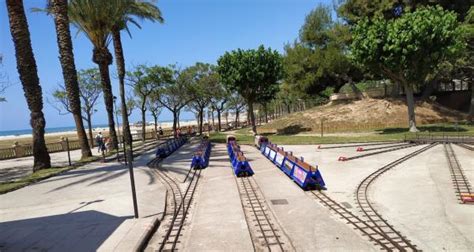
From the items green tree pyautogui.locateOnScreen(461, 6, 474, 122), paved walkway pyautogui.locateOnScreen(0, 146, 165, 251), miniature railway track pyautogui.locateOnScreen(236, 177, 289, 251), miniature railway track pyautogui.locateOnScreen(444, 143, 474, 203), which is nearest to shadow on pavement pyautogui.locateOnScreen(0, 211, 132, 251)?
paved walkway pyautogui.locateOnScreen(0, 146, 165, 251)

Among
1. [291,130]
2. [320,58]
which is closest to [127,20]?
[291,130]

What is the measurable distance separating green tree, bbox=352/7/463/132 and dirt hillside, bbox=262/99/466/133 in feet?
36.5

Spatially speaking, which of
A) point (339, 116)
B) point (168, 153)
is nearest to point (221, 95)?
point (339, 116)

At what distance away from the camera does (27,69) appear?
19547 mm

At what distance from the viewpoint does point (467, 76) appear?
136ft

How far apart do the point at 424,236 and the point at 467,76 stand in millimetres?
41062

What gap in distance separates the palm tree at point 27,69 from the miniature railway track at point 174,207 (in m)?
7.59

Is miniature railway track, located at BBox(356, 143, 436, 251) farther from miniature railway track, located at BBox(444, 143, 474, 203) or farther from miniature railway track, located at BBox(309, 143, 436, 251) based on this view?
miniature railway track, located at BBox(444, 143, 474, 203)

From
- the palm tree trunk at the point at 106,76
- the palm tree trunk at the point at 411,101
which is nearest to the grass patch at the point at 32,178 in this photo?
the palm tree trunk at the point at 106,76

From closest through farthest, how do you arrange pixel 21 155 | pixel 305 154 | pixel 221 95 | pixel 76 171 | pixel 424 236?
pixel 424 236 → pixel 76 171 → pixel 305 154 → pixel 21 155 → pixel 221 95

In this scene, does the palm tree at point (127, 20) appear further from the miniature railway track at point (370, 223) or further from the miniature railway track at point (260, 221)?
the miniature railway track at point (370, 223)

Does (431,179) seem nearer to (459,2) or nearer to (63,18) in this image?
(63,18)

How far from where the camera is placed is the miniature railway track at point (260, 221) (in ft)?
27.6

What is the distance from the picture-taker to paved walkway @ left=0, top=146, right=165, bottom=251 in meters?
8.79
